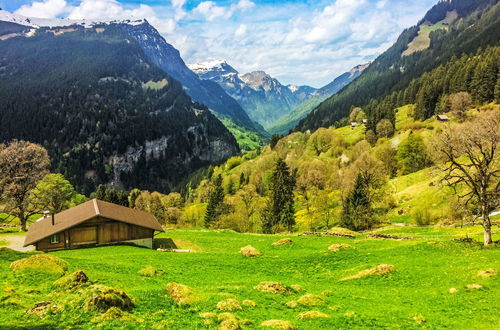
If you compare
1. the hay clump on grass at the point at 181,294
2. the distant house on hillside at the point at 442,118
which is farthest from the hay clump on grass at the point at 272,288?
the distant house on hillside at the point at 442,118

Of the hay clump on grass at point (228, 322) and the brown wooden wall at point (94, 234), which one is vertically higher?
the brown wooden wall at point (94, 234)

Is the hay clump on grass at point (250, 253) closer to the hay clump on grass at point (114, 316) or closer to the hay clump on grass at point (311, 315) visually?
the hay clump on grass at point (311, 315)

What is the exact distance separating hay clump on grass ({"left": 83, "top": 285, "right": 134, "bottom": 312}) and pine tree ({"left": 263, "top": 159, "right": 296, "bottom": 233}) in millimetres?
69067

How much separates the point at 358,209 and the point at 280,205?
20.8 meters

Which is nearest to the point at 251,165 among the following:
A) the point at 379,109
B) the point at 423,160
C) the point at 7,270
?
the point at 379,109

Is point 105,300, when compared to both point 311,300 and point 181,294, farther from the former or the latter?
point 311,300

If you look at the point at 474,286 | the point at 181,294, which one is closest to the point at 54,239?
the point at 181,294

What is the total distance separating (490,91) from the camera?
438ft

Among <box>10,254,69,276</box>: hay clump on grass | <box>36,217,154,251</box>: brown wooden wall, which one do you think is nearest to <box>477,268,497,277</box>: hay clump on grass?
<box>10,254,69,276</box>: hay clump on grass

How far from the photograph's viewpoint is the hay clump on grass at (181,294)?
20.0 metres

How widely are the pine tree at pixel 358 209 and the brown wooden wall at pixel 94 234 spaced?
1963 inches

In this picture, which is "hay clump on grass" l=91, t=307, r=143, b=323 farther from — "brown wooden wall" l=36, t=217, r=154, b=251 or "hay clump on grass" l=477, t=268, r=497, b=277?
"brown wooden wall" l=36, t=217, r=154, b=251

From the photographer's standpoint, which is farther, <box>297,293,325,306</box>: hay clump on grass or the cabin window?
the cabin window

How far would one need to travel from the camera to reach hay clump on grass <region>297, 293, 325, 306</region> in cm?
2123
